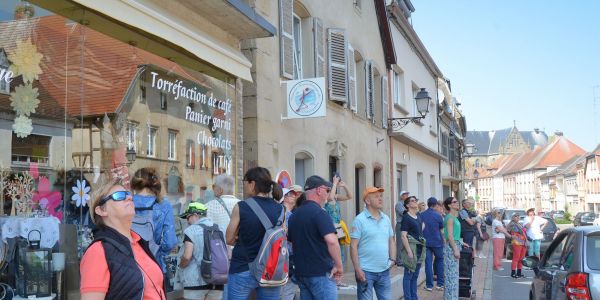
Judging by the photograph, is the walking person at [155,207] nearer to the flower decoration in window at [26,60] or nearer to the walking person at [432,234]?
the flower decoration in window at [26,60]

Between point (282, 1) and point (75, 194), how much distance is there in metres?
5.86

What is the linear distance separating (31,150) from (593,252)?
4.96 m

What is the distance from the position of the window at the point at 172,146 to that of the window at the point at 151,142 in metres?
0.30

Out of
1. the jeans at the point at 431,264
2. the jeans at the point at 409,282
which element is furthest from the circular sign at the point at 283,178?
the jeans at the point at 431,264

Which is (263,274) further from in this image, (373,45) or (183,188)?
(373,45)

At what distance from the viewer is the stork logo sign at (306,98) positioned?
9.70 m

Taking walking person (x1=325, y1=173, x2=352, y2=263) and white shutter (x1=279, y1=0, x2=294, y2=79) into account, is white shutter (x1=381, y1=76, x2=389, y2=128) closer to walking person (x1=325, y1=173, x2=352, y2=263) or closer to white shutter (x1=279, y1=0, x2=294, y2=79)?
white shutter (x1=279, y1=0, x2=294, y2=79)

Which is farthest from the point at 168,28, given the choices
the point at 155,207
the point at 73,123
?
the point at 155,207

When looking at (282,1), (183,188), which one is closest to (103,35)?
(183,188)

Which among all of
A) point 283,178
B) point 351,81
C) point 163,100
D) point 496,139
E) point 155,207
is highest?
point 496,139

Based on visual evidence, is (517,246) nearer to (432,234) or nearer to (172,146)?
(432,234)

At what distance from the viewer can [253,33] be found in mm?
8758

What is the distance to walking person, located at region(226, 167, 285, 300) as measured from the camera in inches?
195

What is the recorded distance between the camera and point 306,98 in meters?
9.95
